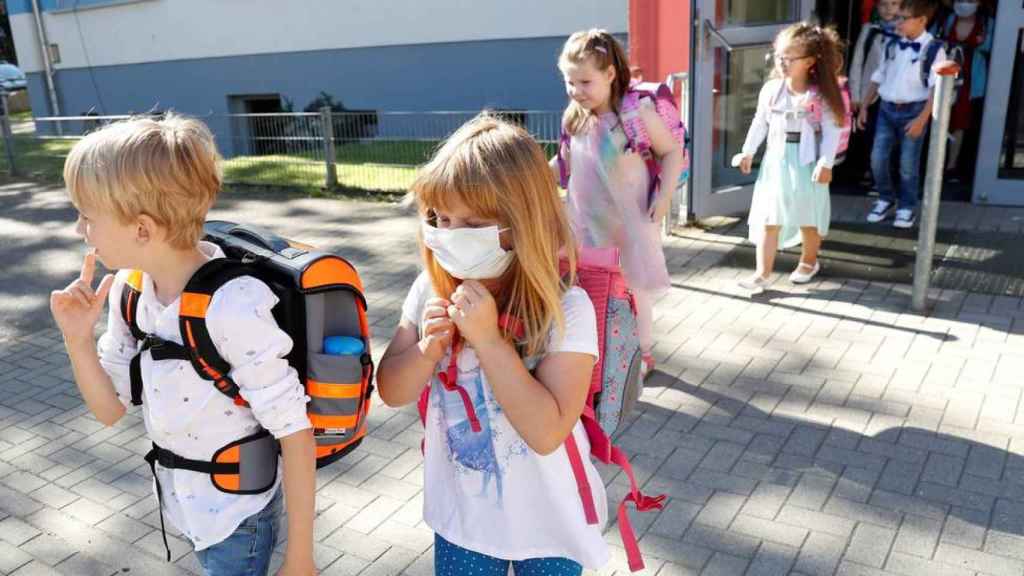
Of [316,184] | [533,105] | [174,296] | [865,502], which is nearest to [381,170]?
[316,184]

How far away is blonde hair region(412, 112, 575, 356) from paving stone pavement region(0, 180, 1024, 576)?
61.7 inches

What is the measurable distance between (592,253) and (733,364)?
2.84m

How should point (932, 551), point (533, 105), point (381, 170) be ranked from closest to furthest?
point (932, 551)
point (381, 170)
point (533, 105)

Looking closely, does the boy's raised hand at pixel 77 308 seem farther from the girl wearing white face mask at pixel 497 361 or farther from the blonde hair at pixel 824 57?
the blonde hair at pixel 824 57

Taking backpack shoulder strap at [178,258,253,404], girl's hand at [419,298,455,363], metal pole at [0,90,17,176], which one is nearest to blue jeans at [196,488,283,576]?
A: backpack shoulder strap at [178,258,253,404]

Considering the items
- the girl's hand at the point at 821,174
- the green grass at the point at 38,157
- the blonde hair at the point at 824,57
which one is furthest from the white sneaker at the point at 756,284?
the green grass at the point at 38,157

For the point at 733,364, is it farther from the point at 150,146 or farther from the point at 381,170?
the point at 381,170

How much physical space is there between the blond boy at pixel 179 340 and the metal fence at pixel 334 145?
6571mm

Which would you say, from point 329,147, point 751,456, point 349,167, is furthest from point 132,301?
point 349,167

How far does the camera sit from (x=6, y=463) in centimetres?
405

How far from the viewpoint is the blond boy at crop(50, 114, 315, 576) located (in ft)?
5.79

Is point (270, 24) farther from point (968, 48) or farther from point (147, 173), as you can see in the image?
point (147, 173)

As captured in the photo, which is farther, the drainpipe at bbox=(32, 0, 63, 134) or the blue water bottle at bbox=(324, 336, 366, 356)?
the drainpipe at bbox=(32, 0, 63, 134)

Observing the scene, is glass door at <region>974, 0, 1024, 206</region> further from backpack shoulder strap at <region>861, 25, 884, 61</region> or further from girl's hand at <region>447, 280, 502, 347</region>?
girl's hand at <region>447, 280, 502, 347</region>
